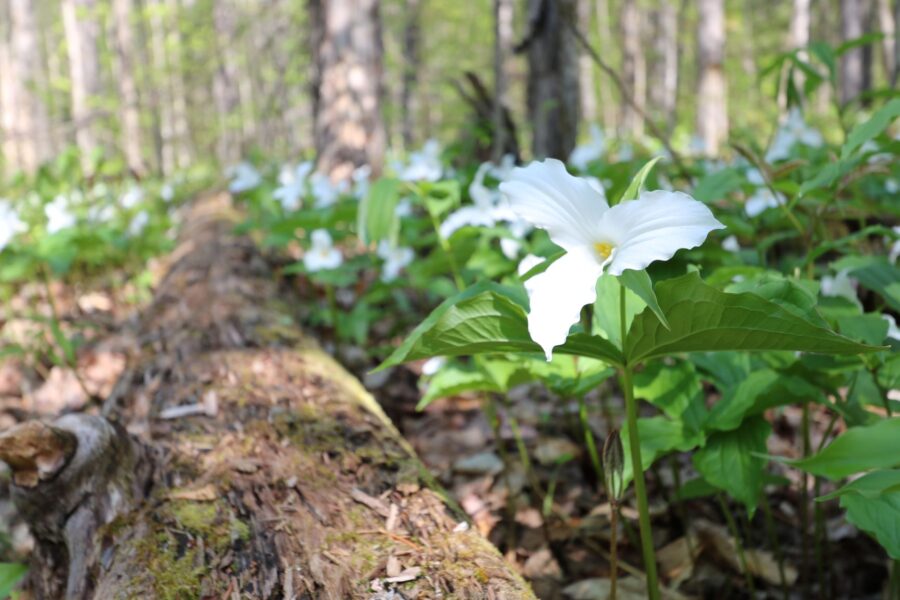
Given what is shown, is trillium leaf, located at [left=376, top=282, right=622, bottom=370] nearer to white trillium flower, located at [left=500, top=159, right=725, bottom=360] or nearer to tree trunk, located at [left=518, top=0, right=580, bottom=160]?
white trillium flower, located at [left=500, top=159, right=725, bottom=360]

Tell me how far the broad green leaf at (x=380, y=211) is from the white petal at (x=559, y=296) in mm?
1167

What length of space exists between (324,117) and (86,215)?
1.97m

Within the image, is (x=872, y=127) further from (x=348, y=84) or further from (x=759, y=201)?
(x=348, y=84)

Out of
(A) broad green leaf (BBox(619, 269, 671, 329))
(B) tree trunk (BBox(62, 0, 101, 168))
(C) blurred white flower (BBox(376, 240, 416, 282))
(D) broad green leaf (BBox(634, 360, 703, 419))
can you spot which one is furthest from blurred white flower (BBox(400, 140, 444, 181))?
(B) tree trunk (BBox(62, 0, 101, 168))

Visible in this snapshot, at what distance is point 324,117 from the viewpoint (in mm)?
5602

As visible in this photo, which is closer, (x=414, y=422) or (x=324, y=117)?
(x=414, y=422)

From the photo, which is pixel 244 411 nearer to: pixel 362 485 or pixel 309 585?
pixel 362 485

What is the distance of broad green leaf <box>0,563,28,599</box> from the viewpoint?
147cm

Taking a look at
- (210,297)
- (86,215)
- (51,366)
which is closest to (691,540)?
(210,297)

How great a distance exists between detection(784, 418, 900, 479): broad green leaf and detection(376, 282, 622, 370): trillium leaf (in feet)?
1.15

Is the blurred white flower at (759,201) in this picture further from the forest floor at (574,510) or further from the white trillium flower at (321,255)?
the white trillium flower at (321,255)

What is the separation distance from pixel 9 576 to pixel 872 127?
2061mm

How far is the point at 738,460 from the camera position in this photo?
135 cm

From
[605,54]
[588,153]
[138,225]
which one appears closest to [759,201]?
[588,153]
